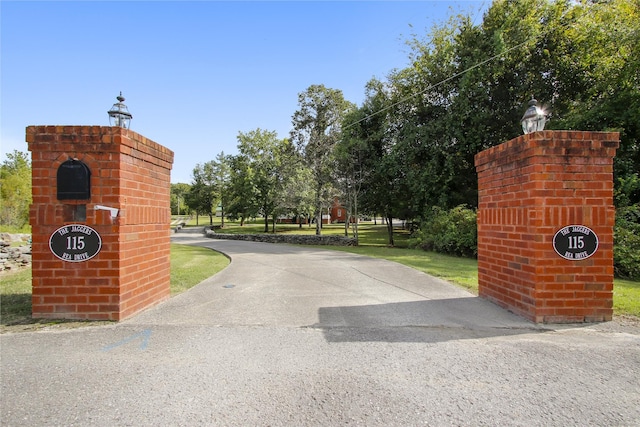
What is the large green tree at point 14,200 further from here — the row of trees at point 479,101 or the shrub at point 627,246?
the shrub at point 627,246

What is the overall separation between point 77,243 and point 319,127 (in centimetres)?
2674

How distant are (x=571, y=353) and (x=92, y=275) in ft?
16.9

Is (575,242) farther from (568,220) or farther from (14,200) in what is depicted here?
(14,200)

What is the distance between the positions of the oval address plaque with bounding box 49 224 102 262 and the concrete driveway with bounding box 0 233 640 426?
34.3 inches

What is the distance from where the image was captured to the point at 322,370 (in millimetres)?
2891

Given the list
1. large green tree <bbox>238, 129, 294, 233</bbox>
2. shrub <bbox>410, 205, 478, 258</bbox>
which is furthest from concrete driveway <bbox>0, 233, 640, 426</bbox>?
large green tree <bbox>238, 129, 294, 233</bbox>

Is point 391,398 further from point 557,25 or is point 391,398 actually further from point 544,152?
point 557,25

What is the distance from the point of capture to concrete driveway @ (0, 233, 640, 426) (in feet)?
7.51

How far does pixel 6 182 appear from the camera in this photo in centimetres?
2211

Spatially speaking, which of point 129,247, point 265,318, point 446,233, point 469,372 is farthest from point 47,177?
point 446,233

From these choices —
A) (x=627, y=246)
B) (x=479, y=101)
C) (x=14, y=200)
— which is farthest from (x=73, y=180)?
(x=14, y=200)

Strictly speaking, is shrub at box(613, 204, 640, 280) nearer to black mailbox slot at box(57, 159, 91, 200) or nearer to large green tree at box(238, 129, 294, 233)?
black mailbox slot at box(57, 159, 91, 200)

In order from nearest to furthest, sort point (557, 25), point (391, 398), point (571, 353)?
point (391, 398) → point (571, 353) → point (557, 25)

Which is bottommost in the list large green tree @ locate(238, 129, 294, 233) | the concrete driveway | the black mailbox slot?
the concrete driveway
